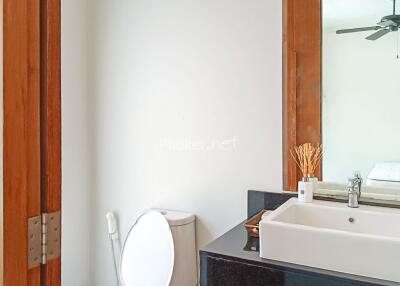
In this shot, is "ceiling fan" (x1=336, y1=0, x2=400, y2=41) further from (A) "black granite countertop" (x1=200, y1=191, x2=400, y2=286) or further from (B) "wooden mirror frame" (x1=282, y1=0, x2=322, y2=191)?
(A) "black granite countertop" (x1=200, y1=191, x2=400, y2=286)

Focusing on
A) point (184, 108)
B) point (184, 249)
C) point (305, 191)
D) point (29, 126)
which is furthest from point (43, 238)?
point (184, 108)

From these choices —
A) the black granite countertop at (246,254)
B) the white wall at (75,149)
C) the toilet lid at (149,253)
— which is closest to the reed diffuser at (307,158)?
the black granite countertop at (246,254)

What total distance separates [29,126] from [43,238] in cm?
21

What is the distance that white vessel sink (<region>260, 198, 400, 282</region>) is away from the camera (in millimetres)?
1063

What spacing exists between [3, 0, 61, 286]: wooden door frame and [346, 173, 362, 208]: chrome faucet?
1.19 m

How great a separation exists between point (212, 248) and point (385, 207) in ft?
2.44

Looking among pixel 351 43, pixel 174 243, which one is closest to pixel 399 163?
pixel 351 43

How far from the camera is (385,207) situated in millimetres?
1491

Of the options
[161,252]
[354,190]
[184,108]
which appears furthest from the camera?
[184,108]

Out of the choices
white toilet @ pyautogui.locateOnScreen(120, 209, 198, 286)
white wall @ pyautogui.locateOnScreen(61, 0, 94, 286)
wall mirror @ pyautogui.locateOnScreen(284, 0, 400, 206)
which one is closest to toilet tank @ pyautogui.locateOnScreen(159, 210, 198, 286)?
white toilet @ pyautogui.locateOnScreen(120, 209, 198, 286)

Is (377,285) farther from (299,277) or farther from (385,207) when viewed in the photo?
(385,207)

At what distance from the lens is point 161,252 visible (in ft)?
6.03

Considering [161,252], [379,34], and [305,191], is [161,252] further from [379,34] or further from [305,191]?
[379,34]

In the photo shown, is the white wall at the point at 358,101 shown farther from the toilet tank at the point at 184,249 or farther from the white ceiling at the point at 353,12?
the toilet tank at the point at 184,249
